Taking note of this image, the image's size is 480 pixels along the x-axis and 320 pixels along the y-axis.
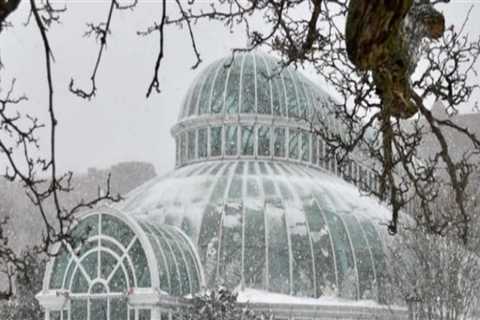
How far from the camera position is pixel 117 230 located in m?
22.7

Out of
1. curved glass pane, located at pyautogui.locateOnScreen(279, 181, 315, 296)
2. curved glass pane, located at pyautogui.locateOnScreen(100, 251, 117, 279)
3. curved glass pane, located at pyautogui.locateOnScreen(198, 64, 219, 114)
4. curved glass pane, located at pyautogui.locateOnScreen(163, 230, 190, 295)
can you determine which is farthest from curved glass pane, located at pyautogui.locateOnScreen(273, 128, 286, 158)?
curved glass pane, located at pyautogui.locateOnScreen(100, 251, 117, 279)

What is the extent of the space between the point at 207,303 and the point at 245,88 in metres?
9.65

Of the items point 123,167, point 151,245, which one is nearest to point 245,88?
point 151,245

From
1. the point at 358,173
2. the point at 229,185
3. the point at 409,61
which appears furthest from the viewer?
the point at 358,173

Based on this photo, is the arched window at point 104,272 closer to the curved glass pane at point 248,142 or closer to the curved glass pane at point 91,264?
the curved glass pane at point 91,264

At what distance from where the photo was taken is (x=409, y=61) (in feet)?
14.0

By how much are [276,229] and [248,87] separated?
242 inches

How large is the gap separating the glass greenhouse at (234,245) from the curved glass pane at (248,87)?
7 centimetres

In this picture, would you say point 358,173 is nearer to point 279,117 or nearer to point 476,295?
point 279,117

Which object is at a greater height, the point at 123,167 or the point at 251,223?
the point at 123,167

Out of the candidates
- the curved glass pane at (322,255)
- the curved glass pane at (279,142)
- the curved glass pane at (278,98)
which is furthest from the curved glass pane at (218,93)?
the curved glass pane at (322,255)

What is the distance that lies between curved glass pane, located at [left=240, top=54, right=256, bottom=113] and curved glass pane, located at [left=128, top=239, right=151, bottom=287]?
7.10 m

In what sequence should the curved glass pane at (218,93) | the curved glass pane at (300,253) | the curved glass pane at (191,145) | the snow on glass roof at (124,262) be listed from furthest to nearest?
the curved glass pane at (191,145)
the curved glass pane at (218,93)
the curved glass pane at (300,253)
the snow on glass roof at (124,262)

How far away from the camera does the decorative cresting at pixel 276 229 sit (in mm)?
23047
